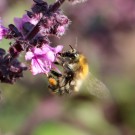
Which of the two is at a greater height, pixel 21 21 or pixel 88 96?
pixel 88 96

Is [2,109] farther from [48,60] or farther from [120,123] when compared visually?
[48,60]

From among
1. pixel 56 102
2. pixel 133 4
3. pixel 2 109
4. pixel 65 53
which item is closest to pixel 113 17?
pixel 133 4

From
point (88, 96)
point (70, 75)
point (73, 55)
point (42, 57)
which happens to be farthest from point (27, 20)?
point (88, 96)

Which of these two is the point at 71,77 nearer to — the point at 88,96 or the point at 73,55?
the point at 73,55

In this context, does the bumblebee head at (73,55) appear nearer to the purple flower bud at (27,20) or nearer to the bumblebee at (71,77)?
the bumblebee at (71,77)

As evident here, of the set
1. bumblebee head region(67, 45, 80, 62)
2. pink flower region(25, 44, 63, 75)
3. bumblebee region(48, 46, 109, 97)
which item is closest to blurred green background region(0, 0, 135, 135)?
bumblebee region(48, 46, 109, 97)

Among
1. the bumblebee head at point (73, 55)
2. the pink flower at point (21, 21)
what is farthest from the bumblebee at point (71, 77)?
the pink flower at point (21, 21)
